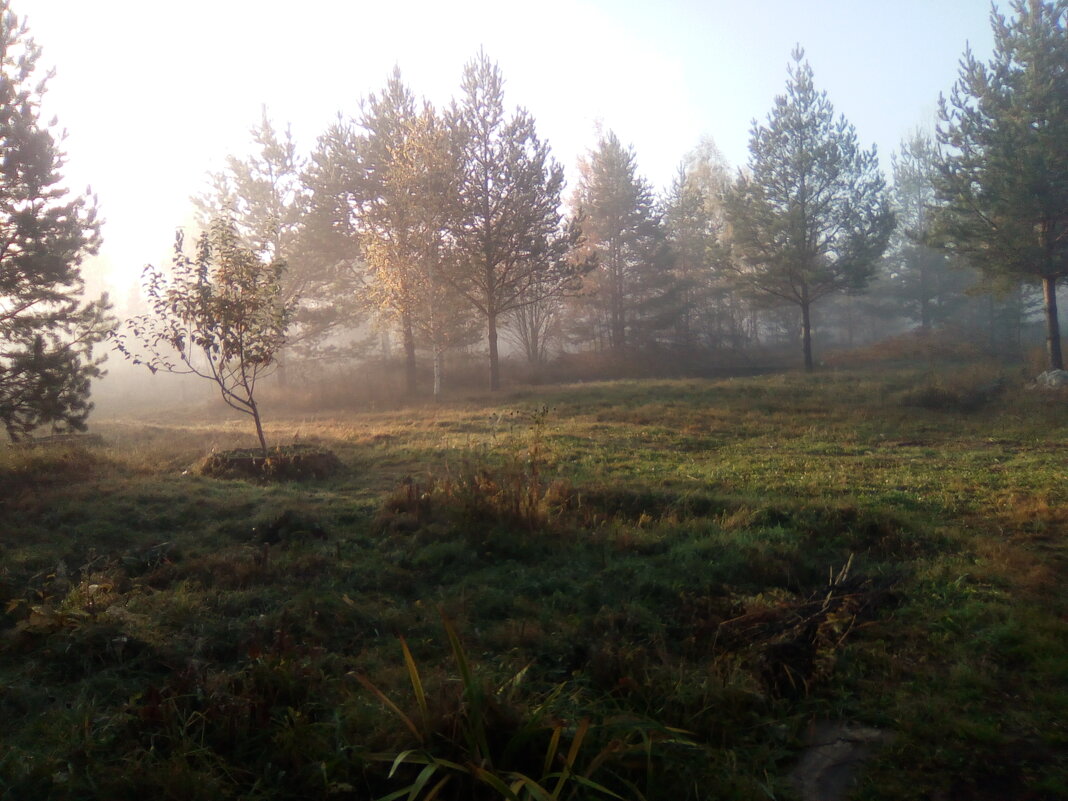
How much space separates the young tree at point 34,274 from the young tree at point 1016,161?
23.8 metres

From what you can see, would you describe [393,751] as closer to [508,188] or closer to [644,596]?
[644,596]

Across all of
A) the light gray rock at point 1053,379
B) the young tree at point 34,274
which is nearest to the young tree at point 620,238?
the light gray rock at point 1053,379

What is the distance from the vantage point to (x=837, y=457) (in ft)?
36.9

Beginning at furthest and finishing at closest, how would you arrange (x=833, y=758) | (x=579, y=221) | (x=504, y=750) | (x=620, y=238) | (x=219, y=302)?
(x=620, y=238) → (x=579, y=221) → (x=219, y=302) → (x=833, y=758) → (x=504, y=750)

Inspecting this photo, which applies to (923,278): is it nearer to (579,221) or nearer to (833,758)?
(579,221)

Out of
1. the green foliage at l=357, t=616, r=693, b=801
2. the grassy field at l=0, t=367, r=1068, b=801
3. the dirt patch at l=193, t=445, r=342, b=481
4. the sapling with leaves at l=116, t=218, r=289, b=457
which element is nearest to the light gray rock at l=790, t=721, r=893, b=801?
the grassy field at l=0, t=367, r=1068, b=801

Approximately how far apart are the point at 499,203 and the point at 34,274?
14536 mm

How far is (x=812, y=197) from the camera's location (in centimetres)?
2817

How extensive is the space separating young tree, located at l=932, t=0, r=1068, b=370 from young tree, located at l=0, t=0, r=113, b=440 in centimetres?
2384

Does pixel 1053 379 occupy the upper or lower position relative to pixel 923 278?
lower

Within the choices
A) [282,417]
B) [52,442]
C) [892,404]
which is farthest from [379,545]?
[282,417]

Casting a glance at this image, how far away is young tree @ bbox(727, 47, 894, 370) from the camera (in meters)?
27.9

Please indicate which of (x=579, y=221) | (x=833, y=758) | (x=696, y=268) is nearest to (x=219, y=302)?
(x=833, y=758)

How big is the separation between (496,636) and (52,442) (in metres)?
11.7
